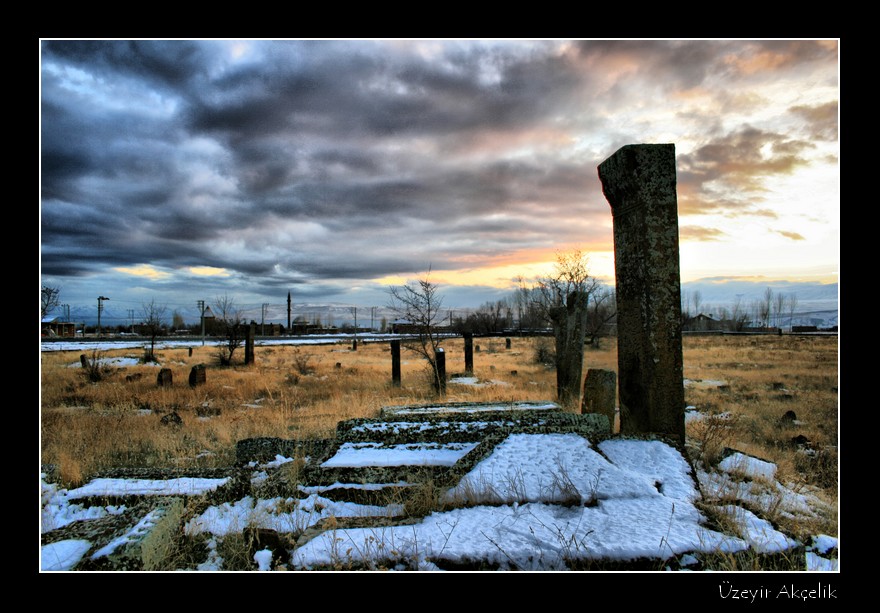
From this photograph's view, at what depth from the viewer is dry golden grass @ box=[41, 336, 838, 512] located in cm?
586

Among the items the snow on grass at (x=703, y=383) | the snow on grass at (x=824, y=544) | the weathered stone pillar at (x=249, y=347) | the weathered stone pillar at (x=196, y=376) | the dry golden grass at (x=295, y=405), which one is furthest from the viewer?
the weathered stone pillar at (x=249, y=347)

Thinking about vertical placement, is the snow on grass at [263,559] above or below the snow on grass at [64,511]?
above

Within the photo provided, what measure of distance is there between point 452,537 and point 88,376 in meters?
16.4

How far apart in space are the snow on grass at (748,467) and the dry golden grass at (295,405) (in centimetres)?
27

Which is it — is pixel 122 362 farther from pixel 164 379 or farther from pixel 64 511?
pixel 64 511

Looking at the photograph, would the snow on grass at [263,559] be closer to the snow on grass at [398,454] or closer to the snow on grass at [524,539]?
the snow on grass at [524,539]

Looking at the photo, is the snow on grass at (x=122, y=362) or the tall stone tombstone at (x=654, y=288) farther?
the snow on grass at (x=122, y=362)

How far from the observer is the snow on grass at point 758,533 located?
99.0 inches

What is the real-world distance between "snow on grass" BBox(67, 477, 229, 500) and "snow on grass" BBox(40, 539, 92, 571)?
2.92 feet

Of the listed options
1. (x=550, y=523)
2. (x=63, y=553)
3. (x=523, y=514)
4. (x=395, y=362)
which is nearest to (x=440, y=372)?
(x=395, y=362)

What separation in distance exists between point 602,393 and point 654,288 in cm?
223

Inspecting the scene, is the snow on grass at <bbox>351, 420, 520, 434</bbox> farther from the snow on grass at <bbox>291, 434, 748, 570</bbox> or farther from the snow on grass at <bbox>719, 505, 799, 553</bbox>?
the snow on grass at <bbox>719, 505, 799, 553</bbox>

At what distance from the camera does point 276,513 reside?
3.26 meters

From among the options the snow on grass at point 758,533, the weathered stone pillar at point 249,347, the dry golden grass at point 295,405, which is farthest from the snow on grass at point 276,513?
the weathered stone pillar at point 249,347
